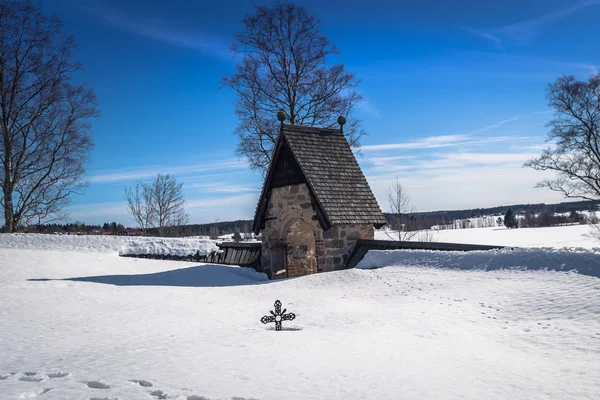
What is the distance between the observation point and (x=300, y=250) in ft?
55.0

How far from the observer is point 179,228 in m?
41.7

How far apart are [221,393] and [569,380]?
3.86 meters

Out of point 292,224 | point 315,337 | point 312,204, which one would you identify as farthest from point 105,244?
point 315,337

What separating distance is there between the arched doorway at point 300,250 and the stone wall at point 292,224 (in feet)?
0.49

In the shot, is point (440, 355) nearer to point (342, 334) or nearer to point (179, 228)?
point (342, 334)

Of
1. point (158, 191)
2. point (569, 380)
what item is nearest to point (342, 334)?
point (569, 380)

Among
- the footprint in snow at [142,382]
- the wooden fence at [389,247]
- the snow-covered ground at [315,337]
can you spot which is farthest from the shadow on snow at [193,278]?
the footprint in snow at [142,382]

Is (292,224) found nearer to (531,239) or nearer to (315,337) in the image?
(315,337)

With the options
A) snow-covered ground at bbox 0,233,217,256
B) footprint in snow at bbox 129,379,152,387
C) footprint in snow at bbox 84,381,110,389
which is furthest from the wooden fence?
footprint in snow at bbox 84,381,110,389

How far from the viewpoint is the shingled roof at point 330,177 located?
45.2 feet

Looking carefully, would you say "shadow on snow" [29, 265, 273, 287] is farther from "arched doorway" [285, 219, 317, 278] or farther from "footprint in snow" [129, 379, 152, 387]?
"footprint in snow" [129, 379, 152, 387]

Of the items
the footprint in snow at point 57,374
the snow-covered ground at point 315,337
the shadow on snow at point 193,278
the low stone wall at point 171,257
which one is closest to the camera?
the snow-covered ground at point 315,337

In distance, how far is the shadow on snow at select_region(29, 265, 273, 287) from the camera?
13.4 meters

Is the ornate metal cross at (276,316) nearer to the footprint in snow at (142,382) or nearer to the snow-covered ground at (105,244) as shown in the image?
the footprint in snow at (142,382)
